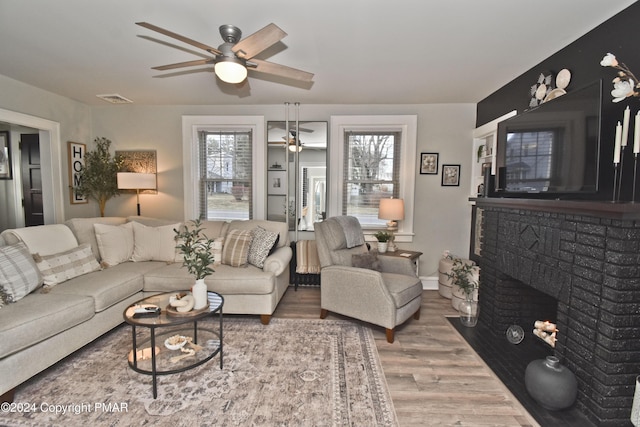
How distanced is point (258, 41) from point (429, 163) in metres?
2.87

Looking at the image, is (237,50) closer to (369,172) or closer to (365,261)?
(365,261)

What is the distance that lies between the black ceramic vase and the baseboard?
86.4 inches

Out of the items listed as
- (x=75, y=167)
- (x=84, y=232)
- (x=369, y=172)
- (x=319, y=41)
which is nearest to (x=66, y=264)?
(x=84, y=232)

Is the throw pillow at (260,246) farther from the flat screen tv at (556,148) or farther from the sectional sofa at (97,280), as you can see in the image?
the flat screen tv at (556,148)

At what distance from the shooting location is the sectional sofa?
1.91 meters

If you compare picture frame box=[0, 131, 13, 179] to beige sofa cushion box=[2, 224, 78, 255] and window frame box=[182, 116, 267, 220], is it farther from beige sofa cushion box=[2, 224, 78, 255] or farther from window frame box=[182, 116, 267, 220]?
window frame box=[182, 116, 267, 220]

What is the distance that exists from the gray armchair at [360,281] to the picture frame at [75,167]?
3.46 metres

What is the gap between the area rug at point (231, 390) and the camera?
1.71 m

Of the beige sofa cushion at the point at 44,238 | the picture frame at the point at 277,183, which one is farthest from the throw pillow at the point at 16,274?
the picture frame at the point at 277,183

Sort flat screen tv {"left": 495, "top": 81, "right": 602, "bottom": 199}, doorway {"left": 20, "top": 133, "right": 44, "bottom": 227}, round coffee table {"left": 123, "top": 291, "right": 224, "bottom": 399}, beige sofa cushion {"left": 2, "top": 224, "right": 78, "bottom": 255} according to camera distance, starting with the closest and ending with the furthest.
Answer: flat screen tv {"left": 495, "top": 81, "right": 602, "bottom": 199}, round coffee table {"left": 123, "top": 291, "right": 224, "bottom": 399}, beige sofa cushion {"left": 2, "top": 224, "right": 78, "bottom": 255}, doorway {"left": 20, "top": 133, "right": 44, "bottom": 227}

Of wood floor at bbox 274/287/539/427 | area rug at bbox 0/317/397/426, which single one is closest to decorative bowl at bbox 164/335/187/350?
area rug at bbox 0/317/397/426

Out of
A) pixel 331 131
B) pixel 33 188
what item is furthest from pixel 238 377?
pixel 33 188

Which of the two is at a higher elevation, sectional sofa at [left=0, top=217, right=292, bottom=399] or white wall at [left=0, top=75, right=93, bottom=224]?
white wall at [left=0, top=75, right=93, bottom=224]

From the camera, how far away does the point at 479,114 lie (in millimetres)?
3746
